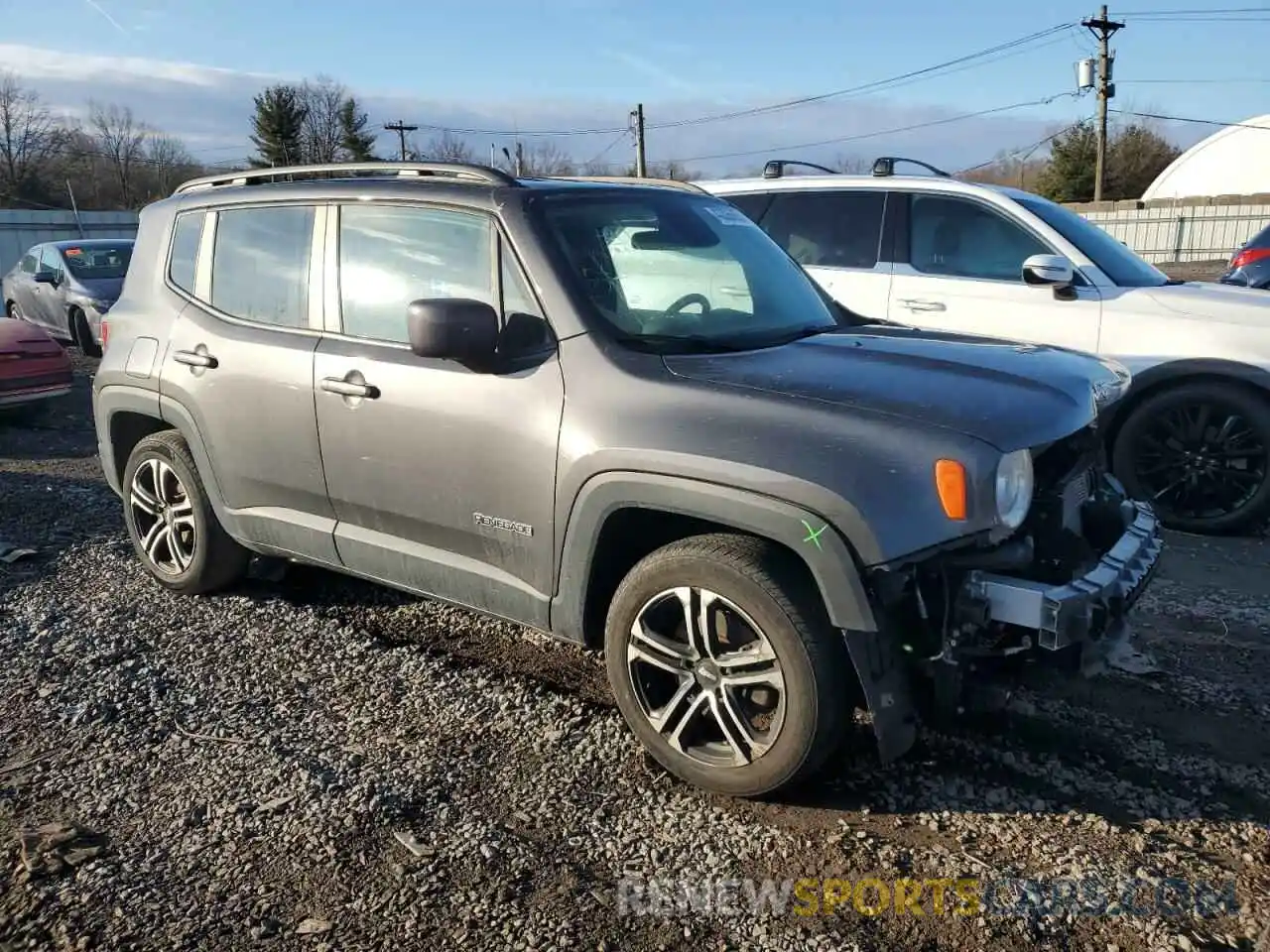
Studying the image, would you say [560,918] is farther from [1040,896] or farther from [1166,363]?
[1166,363]

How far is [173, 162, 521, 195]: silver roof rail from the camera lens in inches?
150

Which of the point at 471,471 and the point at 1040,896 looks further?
the point at 471,471

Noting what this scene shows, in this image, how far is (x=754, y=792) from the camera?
3.09 m

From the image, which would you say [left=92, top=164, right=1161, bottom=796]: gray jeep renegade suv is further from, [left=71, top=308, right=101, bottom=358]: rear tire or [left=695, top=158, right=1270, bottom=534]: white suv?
[left=71, top=308, right=101, bottom=358]: rear tire

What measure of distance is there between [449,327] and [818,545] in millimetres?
1399

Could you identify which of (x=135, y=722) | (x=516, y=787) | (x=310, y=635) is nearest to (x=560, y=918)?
(x=516, y=787)

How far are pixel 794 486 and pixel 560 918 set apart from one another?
1.32 meters

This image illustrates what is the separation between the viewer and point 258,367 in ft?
13.9

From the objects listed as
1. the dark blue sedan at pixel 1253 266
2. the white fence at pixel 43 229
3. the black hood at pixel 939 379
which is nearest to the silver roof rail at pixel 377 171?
the black hood at pixel 939 379

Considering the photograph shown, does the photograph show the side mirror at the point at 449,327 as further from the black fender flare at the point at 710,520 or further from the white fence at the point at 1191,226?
the white fence at the point at 1191,226

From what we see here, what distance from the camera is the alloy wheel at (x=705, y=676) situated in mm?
3031

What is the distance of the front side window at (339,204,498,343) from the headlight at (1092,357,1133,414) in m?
2.15

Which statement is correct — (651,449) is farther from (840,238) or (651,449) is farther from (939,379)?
(840,238)

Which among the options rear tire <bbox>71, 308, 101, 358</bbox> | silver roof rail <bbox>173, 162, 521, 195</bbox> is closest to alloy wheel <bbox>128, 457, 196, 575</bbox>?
silver roof rail <bbox>173, 162, 521, 195</bbox>
